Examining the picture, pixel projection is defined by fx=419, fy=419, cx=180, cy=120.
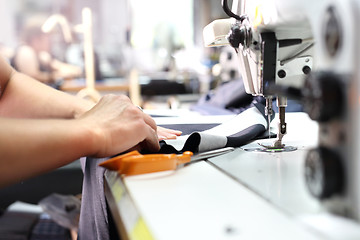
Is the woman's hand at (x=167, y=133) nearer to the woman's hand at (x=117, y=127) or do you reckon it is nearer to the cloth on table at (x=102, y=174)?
the cloth on table at (x=102, y=174)

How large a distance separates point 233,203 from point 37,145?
27 cm

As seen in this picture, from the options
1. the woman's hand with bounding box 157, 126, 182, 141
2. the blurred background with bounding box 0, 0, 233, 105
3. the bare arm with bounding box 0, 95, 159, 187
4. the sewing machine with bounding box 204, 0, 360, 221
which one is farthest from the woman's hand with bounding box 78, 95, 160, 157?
the blurred background with bounding box 0, 0, 233, 105

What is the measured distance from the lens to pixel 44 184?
5.11 feet

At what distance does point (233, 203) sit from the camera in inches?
18.8

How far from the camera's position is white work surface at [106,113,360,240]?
392 mm

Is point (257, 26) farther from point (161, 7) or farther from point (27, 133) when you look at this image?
point (161, 7)

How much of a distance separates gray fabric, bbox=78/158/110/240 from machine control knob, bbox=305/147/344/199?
1.22ft

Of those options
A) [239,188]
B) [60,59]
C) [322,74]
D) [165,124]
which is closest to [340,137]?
[322,74]

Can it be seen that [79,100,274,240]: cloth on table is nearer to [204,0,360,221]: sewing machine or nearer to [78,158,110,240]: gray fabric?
[78,158,110,240]: gray fabric

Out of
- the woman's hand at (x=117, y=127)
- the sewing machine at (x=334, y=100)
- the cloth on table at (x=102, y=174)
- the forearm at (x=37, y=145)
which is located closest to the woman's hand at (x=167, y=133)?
the cloth on table at (x=102, y=174)

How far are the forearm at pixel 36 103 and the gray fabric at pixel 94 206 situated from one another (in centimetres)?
24

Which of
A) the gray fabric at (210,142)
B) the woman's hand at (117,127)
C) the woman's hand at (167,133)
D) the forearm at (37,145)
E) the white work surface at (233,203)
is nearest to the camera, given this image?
the white work surface at (233,203)

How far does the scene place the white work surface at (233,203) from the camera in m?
0.39

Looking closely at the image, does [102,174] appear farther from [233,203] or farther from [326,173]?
[326,173]
